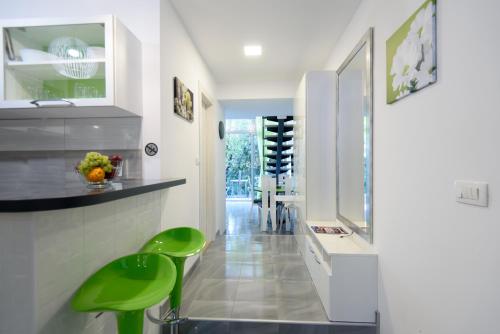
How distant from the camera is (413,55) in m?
1.32

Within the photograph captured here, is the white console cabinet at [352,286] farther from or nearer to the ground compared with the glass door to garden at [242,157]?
nearer to the ground

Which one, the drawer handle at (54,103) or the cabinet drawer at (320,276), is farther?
the cabinet drawer at (320,276)

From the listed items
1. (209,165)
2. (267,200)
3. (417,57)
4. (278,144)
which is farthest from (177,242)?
(278,144)

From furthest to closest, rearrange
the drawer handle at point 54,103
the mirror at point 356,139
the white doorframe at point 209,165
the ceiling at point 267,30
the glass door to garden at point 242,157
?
the glass door to garden at point 242,157, the white doorframe at point 209,165, the ceiling at point 267,30, the mirror at point 356,139, the drawer handle at point 54,103

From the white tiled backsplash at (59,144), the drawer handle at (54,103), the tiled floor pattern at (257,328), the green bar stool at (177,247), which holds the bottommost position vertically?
the tiled floor pattern at (257,328)

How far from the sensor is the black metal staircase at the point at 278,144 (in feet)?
19.9

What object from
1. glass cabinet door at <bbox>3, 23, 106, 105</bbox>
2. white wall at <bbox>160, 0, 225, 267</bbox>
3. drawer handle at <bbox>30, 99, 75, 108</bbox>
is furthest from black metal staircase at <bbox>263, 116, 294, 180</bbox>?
drawer handle at <bbox>30, 99, 75, 108</bbox>

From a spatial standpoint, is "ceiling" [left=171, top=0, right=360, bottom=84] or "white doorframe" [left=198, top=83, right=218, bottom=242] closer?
"ceiling" [left=171, top=0, right=360, bottom=84]

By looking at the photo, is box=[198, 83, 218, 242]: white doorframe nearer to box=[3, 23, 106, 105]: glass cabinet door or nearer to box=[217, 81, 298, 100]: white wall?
box=[217, 81, 298, 100]: white wall

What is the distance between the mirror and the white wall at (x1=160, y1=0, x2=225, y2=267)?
5.56 ft

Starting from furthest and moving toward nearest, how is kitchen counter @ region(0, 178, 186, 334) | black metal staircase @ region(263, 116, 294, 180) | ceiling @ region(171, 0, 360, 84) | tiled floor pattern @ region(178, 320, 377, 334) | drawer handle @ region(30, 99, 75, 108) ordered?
1. black metal staircase @ region(263, 116, 294, 180)
2. ceiling @ region(171, 0, 360, 84)
3. tiled floor pattern @ region(178, 320, 377, 334)
4. drawer handle @ region(30, 99, 75, 108)
5. kitchen counter @ region(0, 178, 186, 334)

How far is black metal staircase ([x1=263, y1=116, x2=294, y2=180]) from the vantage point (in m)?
6.07

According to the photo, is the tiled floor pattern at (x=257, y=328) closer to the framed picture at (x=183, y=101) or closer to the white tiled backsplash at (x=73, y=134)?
the white tiled backsplash at (x=73, y=134)

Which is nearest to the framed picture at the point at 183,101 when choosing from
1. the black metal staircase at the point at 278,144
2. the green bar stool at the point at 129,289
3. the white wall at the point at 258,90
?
the green bar stool at the point at 129,289
